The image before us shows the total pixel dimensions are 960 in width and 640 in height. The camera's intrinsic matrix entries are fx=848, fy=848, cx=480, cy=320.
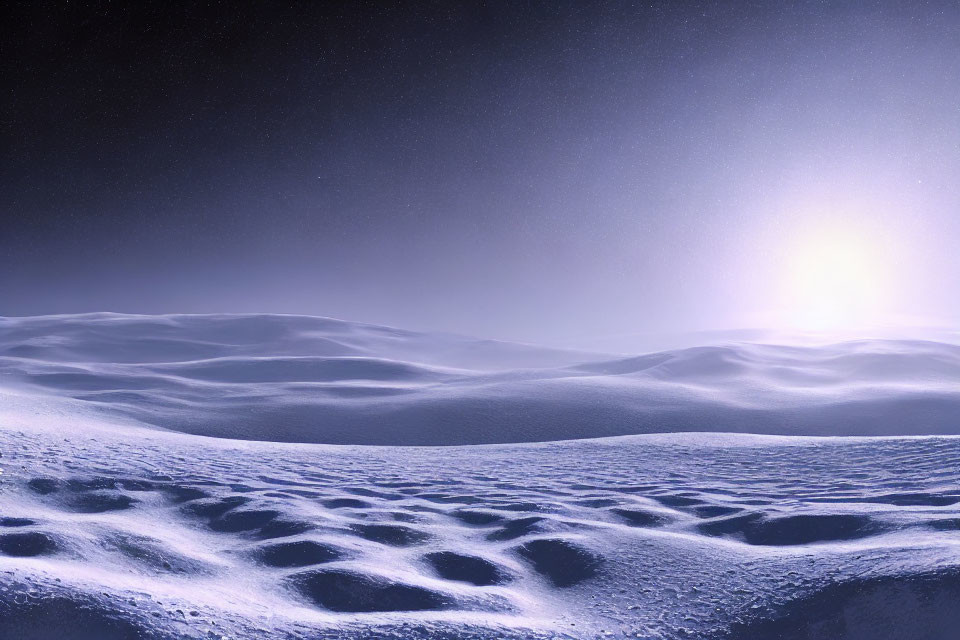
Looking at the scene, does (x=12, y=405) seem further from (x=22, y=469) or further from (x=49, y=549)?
(x=49, y=549)

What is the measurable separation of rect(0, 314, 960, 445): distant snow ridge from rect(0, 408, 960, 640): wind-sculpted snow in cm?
91

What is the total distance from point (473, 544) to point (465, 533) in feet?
0.36

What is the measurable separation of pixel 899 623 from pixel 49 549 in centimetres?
150

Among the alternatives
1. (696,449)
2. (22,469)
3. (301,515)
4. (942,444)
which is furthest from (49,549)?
(942,444)

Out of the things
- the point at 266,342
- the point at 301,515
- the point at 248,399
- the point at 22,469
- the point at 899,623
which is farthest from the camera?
the point at 266,342

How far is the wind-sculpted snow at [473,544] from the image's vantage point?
1.35m

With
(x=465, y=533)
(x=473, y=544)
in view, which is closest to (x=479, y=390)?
(x=465, y=533)

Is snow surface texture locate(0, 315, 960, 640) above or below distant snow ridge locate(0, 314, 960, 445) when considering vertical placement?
below

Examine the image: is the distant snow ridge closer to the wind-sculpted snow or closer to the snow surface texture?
the snow surface texture

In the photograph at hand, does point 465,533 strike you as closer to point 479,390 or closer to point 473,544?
point 473,544

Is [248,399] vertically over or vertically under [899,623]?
over

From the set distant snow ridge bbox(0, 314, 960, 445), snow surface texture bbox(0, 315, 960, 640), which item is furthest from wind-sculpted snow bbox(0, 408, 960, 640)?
distant snow ridge bbox(0, 314, 960, 445)

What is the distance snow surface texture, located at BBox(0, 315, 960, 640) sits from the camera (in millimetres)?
1374

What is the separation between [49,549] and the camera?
1565 millimetres
